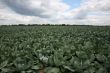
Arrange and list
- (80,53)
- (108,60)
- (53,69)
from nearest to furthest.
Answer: (53,69)
(108,60)
(80,53)

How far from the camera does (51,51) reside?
480cm

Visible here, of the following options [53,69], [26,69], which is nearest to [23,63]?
[26,69]

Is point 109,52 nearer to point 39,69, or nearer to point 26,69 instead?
point 39,69

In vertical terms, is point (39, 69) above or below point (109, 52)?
below

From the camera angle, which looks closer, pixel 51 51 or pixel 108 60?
pixel 108 60

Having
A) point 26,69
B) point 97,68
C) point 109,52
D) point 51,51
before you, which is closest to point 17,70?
point 26,69

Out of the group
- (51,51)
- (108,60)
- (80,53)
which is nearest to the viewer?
(108,60)

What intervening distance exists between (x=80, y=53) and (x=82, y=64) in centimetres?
67

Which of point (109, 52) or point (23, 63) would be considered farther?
point (109, 52)

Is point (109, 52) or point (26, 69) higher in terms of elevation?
point (109, 52)

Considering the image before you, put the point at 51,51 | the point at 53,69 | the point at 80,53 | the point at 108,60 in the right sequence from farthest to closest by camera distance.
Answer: the point at 51,51 < the point at 80,53 < the point at 108,60 < the point at 53,69

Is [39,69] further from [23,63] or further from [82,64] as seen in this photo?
[82,64]

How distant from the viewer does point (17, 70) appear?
11.8 feet

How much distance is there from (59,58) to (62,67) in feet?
1.11
